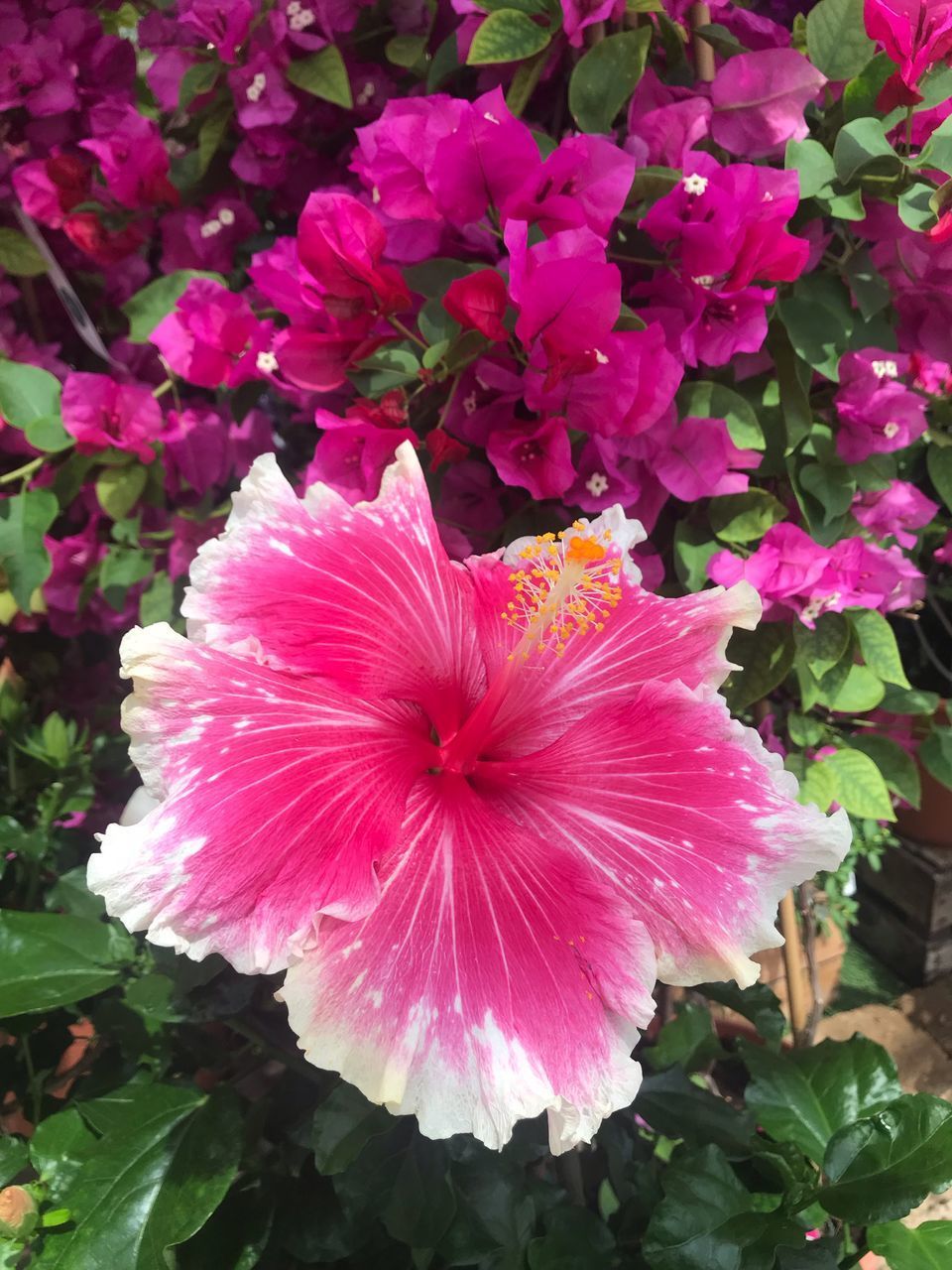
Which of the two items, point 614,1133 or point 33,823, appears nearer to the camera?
point 614,1133

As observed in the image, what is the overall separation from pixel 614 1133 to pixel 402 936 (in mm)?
428

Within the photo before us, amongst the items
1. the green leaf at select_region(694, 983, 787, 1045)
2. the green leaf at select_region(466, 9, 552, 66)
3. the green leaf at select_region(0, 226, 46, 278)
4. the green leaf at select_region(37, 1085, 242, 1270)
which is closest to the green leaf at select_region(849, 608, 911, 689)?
the green leaf at select_region(694, 983, 787, 1045)

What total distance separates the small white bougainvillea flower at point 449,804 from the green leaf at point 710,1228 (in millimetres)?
238

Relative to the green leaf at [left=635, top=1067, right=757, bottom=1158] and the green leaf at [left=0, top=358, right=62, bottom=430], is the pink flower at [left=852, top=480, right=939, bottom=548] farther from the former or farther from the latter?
the green leaf at [left=0, top=358, right=62, bottom=430]

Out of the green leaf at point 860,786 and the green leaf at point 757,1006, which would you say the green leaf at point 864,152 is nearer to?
the green leaf at point 860,786

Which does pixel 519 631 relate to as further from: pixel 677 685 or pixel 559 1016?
pixel 559 1016

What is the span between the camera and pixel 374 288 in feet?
2.04

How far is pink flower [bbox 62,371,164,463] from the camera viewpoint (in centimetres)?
83

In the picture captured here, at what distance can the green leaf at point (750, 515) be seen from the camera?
74 cm

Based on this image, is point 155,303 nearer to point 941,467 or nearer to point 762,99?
point 762,99

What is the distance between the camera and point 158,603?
0.89 meters

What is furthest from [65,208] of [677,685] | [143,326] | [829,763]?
[829,763]

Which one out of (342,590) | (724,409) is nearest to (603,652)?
(342,590)

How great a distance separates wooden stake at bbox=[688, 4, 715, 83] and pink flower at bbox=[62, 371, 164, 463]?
20.6 inches
